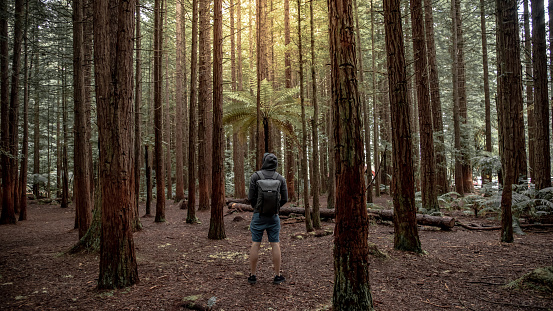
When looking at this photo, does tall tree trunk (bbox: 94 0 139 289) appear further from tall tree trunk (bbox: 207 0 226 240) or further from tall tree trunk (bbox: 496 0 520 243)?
tall tree trunk (bbox: 496 0 520 243)

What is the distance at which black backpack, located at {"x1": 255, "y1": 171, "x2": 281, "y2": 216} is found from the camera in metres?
4.29

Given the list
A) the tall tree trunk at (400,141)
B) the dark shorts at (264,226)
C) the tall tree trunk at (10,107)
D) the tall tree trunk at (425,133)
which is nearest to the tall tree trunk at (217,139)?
the dark shorts at (264,226)

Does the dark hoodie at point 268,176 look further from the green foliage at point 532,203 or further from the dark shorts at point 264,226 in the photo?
the green foliage at point 532,203

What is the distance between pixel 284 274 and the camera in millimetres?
4676

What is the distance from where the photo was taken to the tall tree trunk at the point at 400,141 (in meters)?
5.32

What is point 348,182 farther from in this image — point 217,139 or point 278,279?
point 217,139

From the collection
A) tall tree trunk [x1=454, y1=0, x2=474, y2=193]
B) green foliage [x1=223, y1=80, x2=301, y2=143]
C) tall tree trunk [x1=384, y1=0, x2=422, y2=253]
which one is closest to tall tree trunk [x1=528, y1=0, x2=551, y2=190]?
tall tree trunk [x1=384, y1=0, x2=422, y2=253]

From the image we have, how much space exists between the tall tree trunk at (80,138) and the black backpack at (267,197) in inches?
190

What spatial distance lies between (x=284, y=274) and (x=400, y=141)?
10.3 feet

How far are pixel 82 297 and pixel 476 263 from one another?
5.66m

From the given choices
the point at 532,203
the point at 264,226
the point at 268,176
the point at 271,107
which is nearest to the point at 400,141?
the point at 268,176

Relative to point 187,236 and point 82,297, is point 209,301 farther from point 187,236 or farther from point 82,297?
point 187,236

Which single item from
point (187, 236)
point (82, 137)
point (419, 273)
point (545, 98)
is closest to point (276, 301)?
point (419, 273)

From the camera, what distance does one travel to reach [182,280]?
443 centimetres
